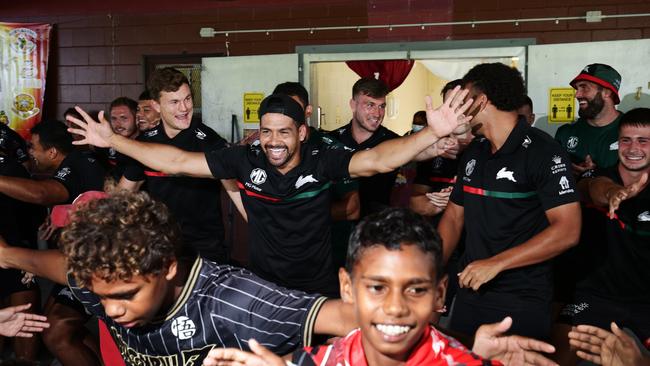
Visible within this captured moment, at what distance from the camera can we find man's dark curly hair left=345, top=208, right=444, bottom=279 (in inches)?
86.6

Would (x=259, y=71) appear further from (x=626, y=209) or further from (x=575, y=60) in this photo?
(x=626, y=209)

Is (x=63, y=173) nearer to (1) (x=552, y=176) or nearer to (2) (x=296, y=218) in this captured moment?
(2) (x=296, y=218)

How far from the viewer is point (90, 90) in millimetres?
10344

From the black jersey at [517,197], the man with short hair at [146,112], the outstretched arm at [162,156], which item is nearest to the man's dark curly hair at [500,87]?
the black jersey at [517,197]

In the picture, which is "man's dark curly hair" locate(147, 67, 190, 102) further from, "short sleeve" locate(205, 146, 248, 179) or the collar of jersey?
the collar of jersey

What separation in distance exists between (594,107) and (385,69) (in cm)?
364

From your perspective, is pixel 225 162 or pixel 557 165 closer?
pixel 557 165

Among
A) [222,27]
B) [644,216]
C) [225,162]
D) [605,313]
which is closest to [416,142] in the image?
[225,162]

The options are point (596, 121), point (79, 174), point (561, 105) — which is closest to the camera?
point (79, 174)

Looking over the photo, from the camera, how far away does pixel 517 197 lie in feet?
11.9

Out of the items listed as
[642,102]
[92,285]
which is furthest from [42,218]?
[642,102]

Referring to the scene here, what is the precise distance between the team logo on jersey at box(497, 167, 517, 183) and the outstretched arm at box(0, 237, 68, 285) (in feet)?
7.04

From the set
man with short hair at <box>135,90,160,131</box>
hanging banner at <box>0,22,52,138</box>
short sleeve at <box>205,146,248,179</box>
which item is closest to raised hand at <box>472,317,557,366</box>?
short sleeve at <box>205,146,248,179</box>

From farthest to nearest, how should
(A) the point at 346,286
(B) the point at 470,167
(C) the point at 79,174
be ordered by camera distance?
(C) the point at 79,174, (B) the point at 470,167, (A) the point at 346,286
